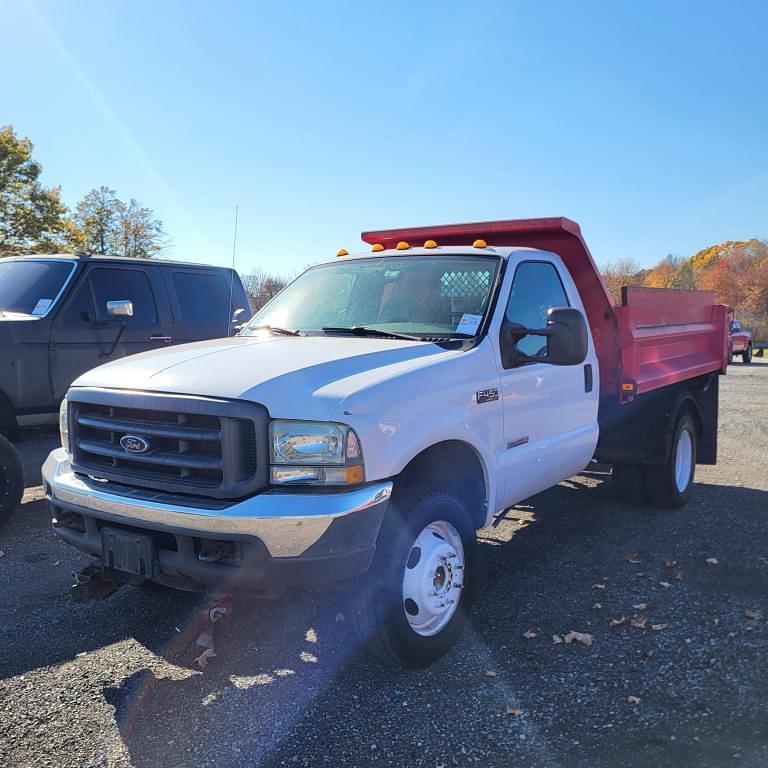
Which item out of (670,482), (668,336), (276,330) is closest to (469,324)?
(276,330)

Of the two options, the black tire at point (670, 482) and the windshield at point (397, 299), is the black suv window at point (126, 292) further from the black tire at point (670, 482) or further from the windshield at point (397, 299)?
the black tire at point (670, 482)

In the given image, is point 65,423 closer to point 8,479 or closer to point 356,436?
point 356,436

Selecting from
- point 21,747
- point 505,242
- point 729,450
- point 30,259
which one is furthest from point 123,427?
point 729,450

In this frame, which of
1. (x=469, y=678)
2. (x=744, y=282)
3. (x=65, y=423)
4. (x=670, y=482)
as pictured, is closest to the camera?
(x=469, y=678)

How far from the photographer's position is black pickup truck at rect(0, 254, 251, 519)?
6.02 metres

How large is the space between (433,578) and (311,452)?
3.29 ft

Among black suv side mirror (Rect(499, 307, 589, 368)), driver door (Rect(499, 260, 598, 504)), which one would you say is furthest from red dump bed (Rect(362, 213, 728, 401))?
black suv side mirror (Rect(499, 307, 589, 368))

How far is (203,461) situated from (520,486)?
2.00 m

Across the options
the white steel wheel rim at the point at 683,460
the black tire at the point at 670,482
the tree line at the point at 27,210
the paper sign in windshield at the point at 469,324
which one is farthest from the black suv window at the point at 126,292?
the tree line at the point at 27,210

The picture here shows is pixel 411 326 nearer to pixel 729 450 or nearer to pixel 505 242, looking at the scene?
pixel 505 242

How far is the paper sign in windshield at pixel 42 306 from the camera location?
6.38 metres

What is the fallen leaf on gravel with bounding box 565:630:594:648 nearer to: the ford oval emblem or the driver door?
the driver door

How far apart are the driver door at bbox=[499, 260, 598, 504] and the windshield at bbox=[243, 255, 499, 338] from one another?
0.26 metres

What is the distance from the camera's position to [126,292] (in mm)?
7094
